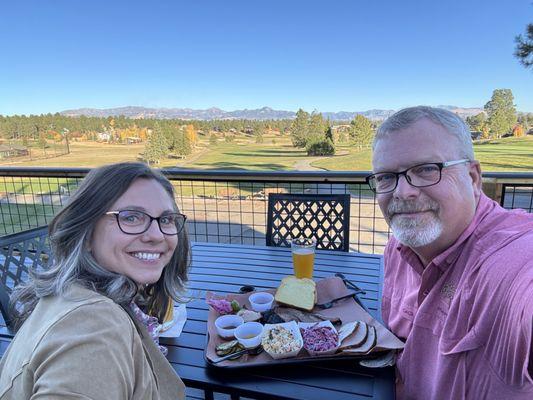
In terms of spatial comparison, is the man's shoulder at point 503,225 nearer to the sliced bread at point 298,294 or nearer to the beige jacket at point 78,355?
the sliced bread at point 298,294

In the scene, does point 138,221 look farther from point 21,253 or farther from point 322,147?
point 322,147

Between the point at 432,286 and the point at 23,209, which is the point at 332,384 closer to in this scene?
the point at 432,286

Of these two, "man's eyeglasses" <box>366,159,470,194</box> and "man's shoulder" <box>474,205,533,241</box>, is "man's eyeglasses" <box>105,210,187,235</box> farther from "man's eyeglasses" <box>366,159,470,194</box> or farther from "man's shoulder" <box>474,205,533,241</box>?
"man's shoulder" <box>474,205,533,241</box>

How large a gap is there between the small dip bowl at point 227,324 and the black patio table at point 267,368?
9 cm

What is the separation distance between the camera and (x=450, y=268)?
39.3 inches

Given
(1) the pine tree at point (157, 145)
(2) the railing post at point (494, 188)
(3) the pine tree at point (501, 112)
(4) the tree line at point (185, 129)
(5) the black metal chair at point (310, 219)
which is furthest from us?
(3) the pine tree at point (501, 112)

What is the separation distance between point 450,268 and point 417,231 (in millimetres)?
148

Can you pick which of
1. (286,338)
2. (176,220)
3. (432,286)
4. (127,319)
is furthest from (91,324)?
(432,286)

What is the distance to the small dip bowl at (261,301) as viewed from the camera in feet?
4.23

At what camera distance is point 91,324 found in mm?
631

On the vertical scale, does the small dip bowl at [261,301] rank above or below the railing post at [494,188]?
below

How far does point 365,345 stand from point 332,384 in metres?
0.17

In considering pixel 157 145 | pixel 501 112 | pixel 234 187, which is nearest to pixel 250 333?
pixel 234 187

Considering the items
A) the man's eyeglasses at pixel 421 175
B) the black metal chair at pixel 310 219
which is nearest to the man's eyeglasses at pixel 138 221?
the man's eyeglasses at pixel 421 175
